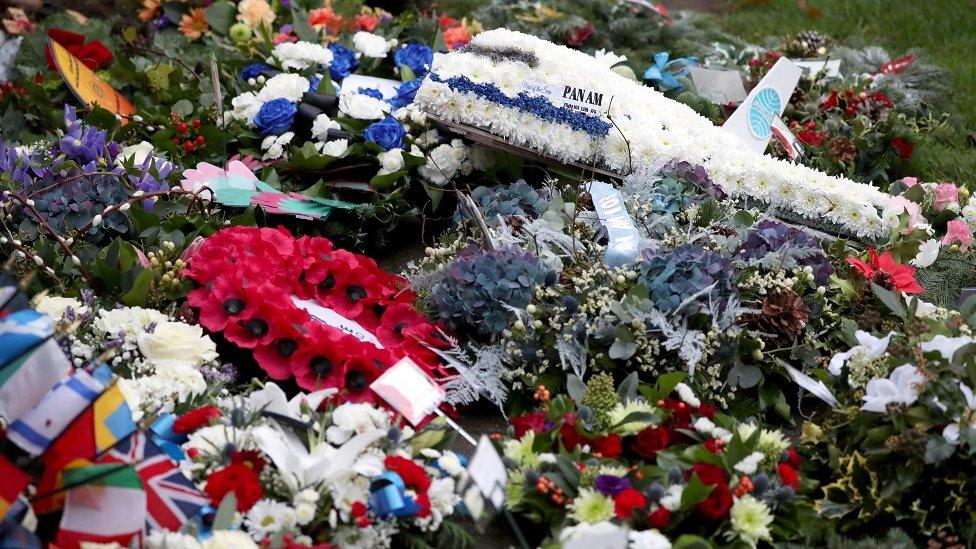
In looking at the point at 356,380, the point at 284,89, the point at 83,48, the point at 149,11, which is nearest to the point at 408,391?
the point at 356,380

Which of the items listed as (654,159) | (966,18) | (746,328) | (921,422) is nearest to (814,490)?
(921,422)

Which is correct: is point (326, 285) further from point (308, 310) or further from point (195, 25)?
point (195, 25)

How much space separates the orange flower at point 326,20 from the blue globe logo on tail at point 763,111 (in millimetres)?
1980

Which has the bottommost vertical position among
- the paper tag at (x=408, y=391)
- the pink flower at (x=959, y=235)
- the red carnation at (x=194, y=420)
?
the pink flower at (x=959, y=235)

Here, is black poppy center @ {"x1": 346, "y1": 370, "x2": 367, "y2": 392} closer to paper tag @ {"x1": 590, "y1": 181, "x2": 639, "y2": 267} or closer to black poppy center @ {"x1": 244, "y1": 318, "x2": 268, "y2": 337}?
black poppy center @ {"x1": 244, "y1": 318, "x2": 268, "y2": 337}

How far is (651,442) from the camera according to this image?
2.14 meters

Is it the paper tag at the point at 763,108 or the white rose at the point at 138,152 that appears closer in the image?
the white rose at the point at 138,152

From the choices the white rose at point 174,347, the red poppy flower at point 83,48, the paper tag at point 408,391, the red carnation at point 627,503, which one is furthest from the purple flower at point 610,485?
the red poppy flower at point 83,48

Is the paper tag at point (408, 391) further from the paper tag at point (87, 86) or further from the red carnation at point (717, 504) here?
the paper tag at point (87, 86)

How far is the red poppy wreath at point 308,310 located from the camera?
8.07 feet

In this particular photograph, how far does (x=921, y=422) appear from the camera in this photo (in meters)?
2.09

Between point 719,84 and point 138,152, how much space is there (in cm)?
237

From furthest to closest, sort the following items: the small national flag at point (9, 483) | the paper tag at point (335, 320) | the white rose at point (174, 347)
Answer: the paper tag at point (335, 320)
the white rose at point (174, 347)
the small national flag at point (9, 483)

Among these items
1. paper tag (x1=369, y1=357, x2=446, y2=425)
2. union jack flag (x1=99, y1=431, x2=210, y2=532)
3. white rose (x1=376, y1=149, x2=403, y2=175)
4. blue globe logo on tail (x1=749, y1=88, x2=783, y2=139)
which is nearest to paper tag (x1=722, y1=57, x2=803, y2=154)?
blue globe logo on tail (x1=749, y1=88, x2=783, y2=139)
